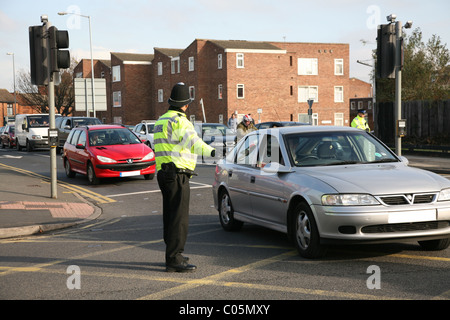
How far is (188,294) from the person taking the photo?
5.66 m

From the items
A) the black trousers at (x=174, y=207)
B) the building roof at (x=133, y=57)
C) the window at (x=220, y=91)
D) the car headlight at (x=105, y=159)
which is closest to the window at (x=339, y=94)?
the window at (x=220, y=91)

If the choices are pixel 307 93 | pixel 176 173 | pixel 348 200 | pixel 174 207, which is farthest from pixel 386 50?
pixel 307 93

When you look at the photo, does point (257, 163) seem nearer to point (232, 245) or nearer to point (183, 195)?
point (232, 245)

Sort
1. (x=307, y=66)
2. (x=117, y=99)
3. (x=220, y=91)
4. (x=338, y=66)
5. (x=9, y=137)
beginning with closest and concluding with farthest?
(x=9, y=137)
(x=220, y=91)
(x=307, y=66)
(x=338, y=66)
(x=117, y=99)

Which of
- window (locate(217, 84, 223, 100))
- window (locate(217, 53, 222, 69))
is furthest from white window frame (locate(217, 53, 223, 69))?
window (locate(217, 84, 223, 100))

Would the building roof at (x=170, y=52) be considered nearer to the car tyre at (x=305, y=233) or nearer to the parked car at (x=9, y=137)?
the parked car at (x=9, y=137)

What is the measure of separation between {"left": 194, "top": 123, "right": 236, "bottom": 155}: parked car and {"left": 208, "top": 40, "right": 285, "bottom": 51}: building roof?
35992 millimetres

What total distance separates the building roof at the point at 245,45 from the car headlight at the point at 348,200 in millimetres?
56327

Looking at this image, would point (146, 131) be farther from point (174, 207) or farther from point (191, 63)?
point (191, 63)

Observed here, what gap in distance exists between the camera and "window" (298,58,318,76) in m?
71.5

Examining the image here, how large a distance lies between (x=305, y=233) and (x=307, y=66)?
6641 centimetres

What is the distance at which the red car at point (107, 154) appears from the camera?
55.3 ft

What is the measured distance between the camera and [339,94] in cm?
7381

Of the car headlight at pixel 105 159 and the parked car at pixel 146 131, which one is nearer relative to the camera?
the car headlight at pixel 105 159
